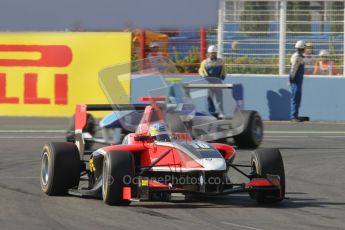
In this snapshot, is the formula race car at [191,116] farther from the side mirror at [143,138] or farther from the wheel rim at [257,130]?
the side mirror at [143,138]

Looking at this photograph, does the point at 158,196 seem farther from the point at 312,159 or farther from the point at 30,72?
the point at 30,72

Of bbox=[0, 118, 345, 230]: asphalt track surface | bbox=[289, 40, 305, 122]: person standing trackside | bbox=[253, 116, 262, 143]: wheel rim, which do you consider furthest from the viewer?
bbox=[289, 40, 305, 122]: person standing trackside

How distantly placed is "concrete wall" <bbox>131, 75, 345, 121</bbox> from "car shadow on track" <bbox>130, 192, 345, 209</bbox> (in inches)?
515

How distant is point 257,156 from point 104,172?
1593 millimetres

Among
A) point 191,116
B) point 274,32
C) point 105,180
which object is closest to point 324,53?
point 274,32

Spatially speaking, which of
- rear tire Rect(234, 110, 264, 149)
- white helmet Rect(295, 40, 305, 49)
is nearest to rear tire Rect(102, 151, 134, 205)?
rear tire Rect(234, 110, 264, 149)

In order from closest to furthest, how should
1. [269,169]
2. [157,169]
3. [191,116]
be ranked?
[157,169] → [269,169] → [191,116]

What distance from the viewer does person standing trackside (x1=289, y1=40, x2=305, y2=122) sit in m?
23.6

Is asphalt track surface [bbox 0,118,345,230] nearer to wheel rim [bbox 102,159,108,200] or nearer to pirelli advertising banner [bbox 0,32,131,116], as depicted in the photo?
wheel rim [bbox 102,159,108,200]

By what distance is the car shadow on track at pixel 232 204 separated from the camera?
10.3m

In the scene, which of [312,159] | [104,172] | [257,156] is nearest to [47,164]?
[104,172]

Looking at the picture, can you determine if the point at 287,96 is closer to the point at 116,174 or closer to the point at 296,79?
the point at 296,79

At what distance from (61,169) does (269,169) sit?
2191 millimetres

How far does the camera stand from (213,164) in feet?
33.1
